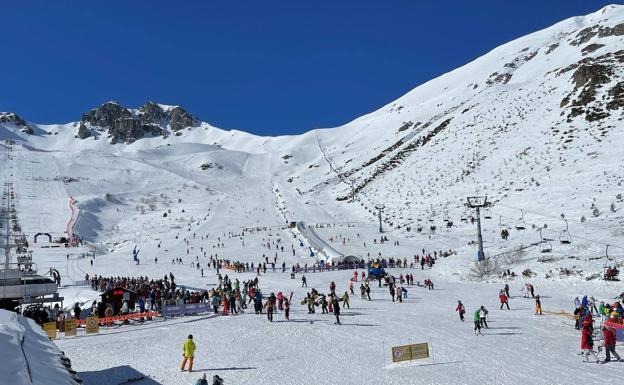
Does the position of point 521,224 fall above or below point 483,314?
above

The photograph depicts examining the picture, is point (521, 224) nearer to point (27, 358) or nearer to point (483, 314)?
point (483, 314)

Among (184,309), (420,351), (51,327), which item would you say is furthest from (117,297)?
(420,351)

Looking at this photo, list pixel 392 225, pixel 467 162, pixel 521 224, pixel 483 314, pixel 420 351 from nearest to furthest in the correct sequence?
pixel 420 351 < pixel 483 314 < pixel 521 224 < pixel 392 225 < pixel 467 162

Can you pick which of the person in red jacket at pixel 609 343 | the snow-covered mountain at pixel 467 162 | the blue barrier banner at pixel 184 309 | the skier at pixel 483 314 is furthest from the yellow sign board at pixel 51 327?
the snow-covered mountain at pixel 467 162

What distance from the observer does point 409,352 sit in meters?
15.4

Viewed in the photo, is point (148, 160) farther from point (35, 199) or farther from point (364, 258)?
point (364, 258)

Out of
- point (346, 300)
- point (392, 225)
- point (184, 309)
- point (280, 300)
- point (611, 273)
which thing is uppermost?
point (392, 225)

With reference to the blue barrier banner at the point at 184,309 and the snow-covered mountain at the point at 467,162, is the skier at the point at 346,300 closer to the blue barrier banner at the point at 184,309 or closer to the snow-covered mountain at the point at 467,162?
the blue barrier banner at the point at 184,309

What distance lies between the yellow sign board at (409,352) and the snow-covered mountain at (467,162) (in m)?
23.3

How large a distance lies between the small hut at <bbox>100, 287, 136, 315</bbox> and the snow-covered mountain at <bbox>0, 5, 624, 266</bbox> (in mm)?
26061

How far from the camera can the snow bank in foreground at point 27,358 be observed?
22.5ft

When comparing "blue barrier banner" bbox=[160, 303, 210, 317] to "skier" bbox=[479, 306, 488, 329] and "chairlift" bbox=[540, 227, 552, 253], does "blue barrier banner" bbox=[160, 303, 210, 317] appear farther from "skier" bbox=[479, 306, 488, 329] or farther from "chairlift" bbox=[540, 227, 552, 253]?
"chairlift" bbox=[540, 227, 552, 253]

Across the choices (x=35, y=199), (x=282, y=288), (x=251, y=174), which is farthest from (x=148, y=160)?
(x=282, y=288)

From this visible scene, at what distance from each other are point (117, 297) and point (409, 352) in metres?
14.3
